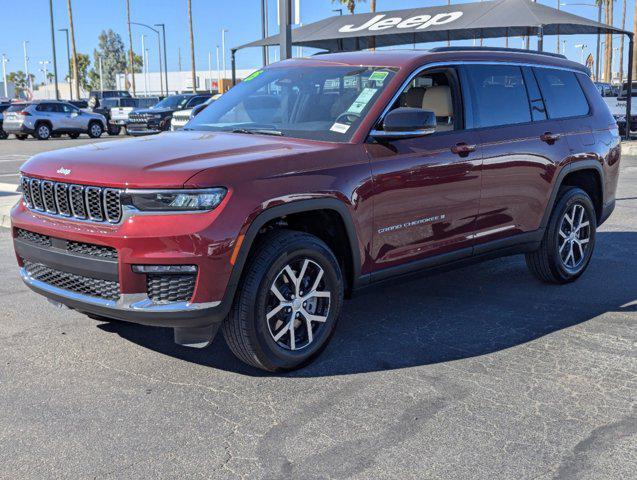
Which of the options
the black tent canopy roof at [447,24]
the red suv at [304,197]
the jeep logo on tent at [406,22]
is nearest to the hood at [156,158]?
the red suv at [304,197]

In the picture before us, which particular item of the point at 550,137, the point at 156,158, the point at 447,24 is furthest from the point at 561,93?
the point at 447,24

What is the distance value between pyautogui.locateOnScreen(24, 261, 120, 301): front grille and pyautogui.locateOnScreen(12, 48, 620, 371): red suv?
0.04ft

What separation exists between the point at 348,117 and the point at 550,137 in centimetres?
207

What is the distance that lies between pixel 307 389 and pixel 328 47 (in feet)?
80.8

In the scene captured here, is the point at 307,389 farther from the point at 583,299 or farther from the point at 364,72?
the point at 583,299

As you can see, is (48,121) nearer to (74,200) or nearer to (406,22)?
(406,22)

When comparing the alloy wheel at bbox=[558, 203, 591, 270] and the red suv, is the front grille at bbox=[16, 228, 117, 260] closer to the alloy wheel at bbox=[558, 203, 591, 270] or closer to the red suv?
the red suv

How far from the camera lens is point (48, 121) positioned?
30656mm

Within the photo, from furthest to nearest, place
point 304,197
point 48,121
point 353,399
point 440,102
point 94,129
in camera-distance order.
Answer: point 94,129 → point 48,121 → point 440,102 → point 304,197 → point 353,399

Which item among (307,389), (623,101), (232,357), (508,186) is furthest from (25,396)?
(623,101)

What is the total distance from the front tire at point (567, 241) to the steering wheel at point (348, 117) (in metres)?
2.28

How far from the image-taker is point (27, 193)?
4.47m

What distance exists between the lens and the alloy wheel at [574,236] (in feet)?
20.8

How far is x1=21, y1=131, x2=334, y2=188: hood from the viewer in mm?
3803
